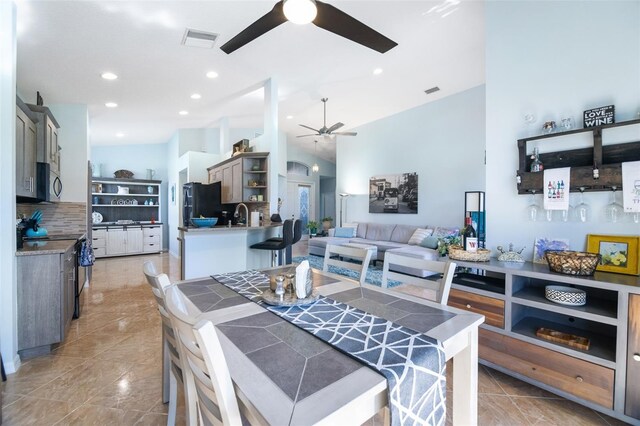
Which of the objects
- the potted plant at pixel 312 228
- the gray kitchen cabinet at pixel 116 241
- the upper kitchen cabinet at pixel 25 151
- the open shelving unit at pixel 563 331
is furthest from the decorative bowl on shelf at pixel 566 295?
the gray kitchen cabinet at pixel 116 241

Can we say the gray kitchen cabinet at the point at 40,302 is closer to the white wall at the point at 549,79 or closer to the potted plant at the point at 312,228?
the white wall at the point at 549,79

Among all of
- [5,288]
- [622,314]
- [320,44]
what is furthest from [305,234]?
[622,314]

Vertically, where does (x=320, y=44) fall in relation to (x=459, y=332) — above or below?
above

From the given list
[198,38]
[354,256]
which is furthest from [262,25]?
[354,256]

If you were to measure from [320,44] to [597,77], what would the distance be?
271 centimetres

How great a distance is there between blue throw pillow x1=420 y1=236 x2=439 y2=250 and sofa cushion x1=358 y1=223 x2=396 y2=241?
1.05 meters

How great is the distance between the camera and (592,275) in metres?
1.80

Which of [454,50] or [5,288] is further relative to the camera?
[454,50]

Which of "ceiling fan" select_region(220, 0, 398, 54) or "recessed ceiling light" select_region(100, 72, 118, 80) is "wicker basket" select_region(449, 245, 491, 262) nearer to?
"ceiling fan" select_region(220, 0, 398, 54)

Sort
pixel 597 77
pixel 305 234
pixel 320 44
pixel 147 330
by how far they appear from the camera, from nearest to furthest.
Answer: pixel 597 77, pixel 147 330, pixel 320 44, pixel 305 234

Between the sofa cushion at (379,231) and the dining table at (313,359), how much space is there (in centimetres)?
511

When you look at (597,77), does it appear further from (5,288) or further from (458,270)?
(5,288)

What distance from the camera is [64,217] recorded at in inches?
172

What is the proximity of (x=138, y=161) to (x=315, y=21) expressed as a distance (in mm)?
7660
